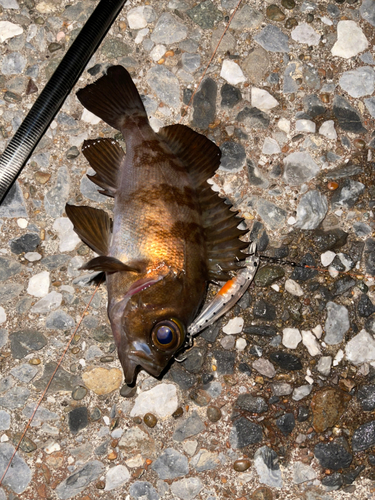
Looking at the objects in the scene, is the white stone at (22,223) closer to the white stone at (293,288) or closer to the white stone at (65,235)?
the white stone at (65,235)

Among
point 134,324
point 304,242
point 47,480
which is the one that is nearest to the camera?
point 134,324

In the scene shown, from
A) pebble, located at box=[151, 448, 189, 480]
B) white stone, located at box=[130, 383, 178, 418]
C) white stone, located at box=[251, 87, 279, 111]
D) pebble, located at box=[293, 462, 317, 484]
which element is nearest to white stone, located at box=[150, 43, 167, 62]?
white stone, located at box=[251, 87, 279, 111]

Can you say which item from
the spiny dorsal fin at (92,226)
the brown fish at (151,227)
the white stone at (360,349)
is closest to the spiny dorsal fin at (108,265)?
the brown fish at (151,227)

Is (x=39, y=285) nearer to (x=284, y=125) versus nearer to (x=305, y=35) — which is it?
(x=284, y=125)

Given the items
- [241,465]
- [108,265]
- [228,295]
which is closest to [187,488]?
[241,465]

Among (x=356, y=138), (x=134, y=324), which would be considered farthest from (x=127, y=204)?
(x=356, y=138)

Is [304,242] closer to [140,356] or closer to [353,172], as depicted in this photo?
[353,172]

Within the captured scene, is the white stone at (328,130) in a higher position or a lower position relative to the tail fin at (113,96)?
lower
